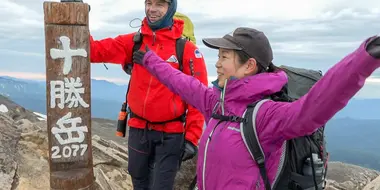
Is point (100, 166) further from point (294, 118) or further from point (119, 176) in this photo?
point (294, 118)

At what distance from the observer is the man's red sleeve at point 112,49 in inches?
203

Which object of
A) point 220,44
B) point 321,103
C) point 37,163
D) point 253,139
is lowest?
point 37,163

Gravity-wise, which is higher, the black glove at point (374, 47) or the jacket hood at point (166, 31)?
the black glove at point (374, 47)

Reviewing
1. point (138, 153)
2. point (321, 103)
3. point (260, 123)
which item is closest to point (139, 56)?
point (138, 153)

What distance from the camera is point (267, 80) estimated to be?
3.29 metres

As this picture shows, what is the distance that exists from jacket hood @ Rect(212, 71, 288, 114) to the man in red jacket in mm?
1732

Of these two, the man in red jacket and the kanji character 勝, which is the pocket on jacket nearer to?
the man in red jacket

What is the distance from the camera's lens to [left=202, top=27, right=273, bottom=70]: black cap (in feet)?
11.2

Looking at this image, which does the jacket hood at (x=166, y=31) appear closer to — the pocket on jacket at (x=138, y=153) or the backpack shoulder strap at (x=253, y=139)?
the pocket on jacket at (x=138, y=153)

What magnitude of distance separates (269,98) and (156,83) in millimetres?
2023

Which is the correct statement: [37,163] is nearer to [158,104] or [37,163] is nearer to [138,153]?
[138,153]

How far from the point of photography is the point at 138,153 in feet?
17.7

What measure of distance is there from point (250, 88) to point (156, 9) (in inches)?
89.7

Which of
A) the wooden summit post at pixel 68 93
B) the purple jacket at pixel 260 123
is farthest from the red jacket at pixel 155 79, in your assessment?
the purple jacket at pixel 260 123
